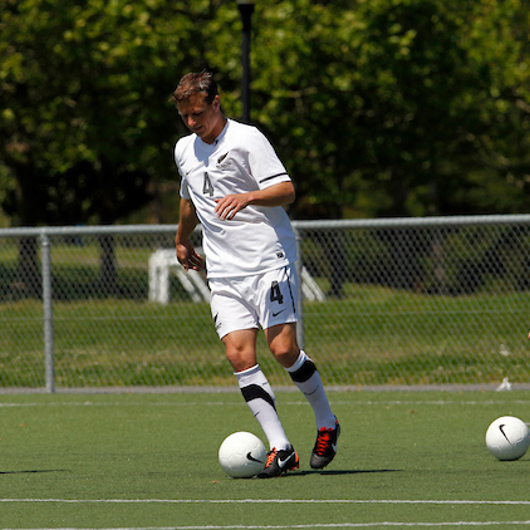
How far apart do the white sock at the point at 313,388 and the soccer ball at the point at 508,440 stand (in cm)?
102

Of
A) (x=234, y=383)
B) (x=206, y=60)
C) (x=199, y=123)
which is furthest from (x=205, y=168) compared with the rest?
(x=206, y=60)

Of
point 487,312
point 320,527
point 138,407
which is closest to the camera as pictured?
point 320,527

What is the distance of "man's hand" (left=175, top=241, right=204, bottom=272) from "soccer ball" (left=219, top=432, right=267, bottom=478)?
1.17 meters

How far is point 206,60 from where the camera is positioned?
23.4m

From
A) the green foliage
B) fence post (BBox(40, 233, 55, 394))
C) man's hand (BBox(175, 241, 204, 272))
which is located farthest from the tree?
man's hand (BBox(175, 241, 204, 272))

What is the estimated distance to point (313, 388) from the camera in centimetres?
618

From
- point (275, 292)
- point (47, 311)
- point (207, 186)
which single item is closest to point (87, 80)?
point (47, 311)

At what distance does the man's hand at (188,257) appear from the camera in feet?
21.2

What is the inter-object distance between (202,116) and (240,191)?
0.47m

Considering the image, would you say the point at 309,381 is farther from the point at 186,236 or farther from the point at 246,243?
the point at 186,236

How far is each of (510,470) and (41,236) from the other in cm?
707

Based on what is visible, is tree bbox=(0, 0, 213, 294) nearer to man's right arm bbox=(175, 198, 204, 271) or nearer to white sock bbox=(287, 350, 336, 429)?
man's right arm bbox=(175, 198, 204, 271)

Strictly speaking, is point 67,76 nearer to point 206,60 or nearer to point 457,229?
point 206,60

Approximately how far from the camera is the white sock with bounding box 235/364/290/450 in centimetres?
596
